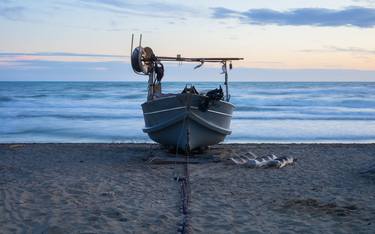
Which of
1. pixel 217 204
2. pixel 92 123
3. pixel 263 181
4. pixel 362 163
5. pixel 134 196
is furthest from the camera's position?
pixel 92 123

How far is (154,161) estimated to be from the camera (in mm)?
11742


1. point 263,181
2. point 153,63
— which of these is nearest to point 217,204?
point 263,181

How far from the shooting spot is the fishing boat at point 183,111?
38.5 ft

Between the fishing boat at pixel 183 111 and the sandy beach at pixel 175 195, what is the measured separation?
596mm

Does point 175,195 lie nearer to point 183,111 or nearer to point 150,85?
point 183,111

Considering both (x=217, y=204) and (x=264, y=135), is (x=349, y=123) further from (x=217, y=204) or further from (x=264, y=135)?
(x=217, y=204)

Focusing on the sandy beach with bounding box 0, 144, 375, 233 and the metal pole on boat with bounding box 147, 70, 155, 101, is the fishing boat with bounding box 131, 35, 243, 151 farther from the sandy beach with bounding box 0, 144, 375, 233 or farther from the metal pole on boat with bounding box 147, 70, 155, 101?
the sandy beach with bounding box 0, 144, 375, 233

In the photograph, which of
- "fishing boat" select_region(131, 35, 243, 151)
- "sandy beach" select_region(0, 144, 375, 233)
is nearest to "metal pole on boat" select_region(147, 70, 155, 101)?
"fishing boat" select_region(131, 35, 243, 151)

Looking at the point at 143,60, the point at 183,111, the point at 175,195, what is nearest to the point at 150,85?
the point at 143,60

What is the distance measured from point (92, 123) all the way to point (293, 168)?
15.0 meters

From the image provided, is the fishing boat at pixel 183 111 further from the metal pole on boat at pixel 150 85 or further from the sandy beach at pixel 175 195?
the sandy beach at pixel 175 195

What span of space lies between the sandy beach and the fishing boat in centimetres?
60

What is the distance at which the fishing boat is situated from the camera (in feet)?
38.5

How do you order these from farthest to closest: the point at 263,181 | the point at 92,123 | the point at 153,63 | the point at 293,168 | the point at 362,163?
the point at 92,123, the point at 153,63, the point at 362,163, the point at 293,168, the point at 263,181
